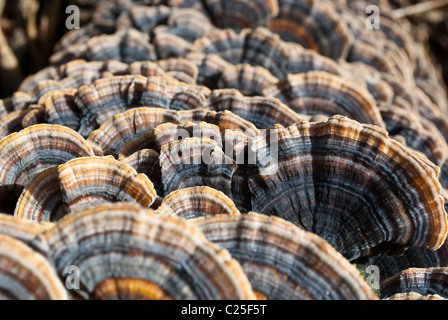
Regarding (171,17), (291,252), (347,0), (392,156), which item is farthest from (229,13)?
(291,252)

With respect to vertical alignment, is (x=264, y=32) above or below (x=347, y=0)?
below

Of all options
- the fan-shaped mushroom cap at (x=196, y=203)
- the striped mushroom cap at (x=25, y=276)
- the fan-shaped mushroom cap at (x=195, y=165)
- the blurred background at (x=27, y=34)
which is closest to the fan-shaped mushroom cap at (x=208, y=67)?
the fan-shaped mushroom cap at (x=195, y=165)

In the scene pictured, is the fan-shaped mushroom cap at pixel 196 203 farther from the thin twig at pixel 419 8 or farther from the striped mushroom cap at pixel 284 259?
the thin twig at pixel 419 8

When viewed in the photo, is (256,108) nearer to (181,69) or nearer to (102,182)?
(181,69)

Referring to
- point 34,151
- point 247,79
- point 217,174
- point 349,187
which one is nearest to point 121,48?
point 247,79

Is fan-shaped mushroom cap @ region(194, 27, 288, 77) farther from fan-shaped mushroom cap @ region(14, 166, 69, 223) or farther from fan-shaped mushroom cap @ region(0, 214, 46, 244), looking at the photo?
fan-shaped mushroom cap @ region(0, 214, 46, 244)

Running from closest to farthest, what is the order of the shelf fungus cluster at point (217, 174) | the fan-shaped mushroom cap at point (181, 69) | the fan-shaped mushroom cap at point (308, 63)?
the shelf fungus cluster at point (217, 174)
the fan-shaped mushroom cap at point (181, 69)
the fan-shaped mushroom cap at point (308, 63)

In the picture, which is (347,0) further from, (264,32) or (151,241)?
(151,241)
